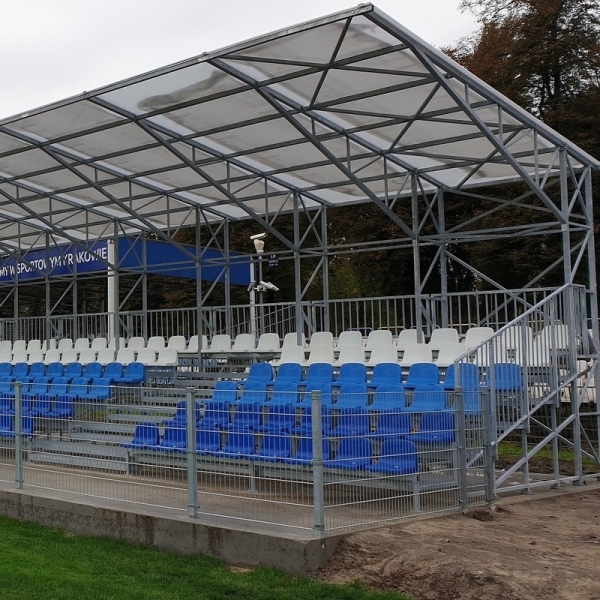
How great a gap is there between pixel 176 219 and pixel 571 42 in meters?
11.4

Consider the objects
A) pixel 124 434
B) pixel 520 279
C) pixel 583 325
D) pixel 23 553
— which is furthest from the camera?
pixel 520 279

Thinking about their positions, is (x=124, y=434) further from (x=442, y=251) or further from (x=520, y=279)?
(x=520, y=279)

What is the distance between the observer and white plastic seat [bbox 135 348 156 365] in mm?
18953

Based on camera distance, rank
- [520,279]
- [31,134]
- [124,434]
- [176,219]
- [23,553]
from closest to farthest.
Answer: [23,553] → [124,434] → [31,134] → [176,219] → [520,279]

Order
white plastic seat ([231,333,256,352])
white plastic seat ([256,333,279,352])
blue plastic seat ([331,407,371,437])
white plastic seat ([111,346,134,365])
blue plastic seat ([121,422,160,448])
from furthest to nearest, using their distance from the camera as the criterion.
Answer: white plastic seat ([111,346,134,365]) → white plastic seat ([231,333,256,352]) → white plastic seat ([256,333,279,352]) → blue plastic seat ([121,422,160,448]) → blue plastic seat ([331,407,371,437])

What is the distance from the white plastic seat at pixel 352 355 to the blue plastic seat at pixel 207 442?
649 cm

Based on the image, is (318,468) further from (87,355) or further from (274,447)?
(87,355)

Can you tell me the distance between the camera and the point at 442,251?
662 inches

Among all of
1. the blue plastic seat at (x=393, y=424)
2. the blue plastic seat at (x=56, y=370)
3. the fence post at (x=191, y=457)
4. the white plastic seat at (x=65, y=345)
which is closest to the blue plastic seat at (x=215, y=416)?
the fence post at (x=191, y=457)

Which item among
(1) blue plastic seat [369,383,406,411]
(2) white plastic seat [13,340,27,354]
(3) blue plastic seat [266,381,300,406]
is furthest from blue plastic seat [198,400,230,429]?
(2) white plastic seat [13,340,27,354]

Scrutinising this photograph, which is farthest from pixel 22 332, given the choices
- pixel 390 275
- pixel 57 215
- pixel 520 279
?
pixel 520 279

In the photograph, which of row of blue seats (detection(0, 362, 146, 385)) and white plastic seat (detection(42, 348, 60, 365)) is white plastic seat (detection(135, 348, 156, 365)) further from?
white plastic seat (detection(42, 348, 60, 365))

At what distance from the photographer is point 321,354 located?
1530cm

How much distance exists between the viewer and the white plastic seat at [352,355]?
14.8 meters
